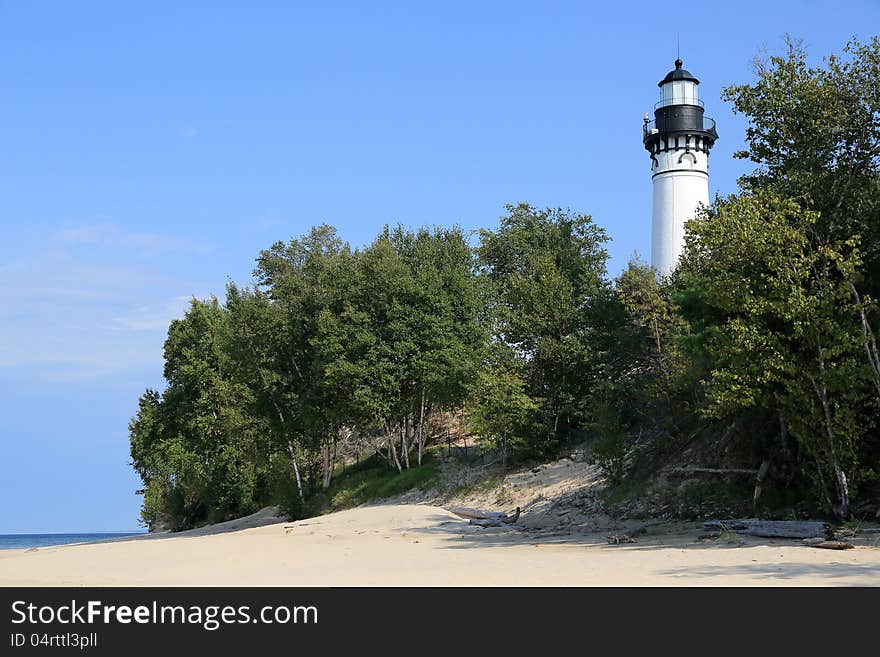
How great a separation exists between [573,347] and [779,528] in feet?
54.0

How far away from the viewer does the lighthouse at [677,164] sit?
1628 inches

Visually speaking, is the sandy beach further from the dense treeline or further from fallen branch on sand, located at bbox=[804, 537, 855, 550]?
the dense treeline

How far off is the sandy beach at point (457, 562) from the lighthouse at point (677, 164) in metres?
24.7

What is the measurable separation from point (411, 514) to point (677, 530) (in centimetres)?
870

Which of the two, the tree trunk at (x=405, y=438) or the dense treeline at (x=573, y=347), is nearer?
the dense treeline at (x=573, y=347)

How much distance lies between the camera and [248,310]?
34.8m

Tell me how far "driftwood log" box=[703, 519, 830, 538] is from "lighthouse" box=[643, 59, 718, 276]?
87.0ft

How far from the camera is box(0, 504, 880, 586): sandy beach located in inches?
429

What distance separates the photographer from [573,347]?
102 ft

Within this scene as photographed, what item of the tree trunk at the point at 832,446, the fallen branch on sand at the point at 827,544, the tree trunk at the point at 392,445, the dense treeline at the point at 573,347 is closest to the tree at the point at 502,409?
the dense treeline at the point at 573,347

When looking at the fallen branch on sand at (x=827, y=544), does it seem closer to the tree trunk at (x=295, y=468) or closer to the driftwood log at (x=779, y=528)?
the driftwood log at (x=779, y=528)
